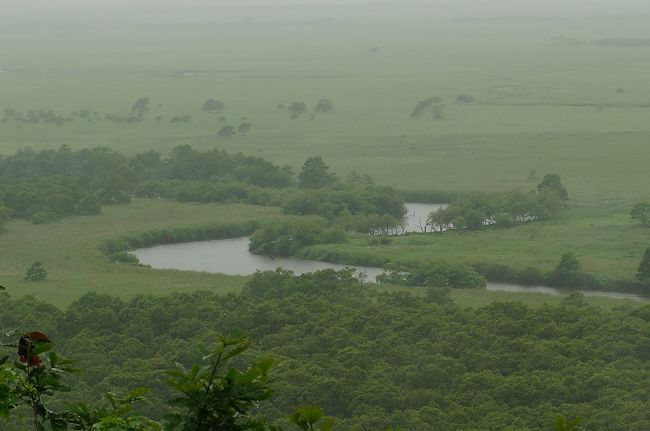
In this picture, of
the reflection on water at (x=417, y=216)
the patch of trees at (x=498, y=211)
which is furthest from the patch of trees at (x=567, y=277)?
the reflection on water at (x=417, y=216)

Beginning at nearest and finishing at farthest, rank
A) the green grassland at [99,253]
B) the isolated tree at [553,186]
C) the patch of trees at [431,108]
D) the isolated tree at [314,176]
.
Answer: the green grassland at [99,253] < the isolated tree at [553,186] < the isolated tree at [314,176] < the patch of trees at [431,108]

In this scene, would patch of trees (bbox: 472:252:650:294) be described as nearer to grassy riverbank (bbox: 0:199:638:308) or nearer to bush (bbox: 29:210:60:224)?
grassy riverbank (bbox: 0:199:638:308)

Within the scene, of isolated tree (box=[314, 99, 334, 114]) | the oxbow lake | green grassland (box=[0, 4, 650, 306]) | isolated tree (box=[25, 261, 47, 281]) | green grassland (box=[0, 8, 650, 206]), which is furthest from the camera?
isolated tree (box=[314, 99, 334, 114])

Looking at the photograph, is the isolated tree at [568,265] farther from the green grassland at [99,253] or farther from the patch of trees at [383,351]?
the green grassland at [99,253]

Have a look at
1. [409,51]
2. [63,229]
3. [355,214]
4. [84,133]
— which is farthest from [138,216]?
[409,51]

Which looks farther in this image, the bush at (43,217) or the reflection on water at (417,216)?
the bush at (43,217)

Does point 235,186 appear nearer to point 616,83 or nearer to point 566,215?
point 566,215

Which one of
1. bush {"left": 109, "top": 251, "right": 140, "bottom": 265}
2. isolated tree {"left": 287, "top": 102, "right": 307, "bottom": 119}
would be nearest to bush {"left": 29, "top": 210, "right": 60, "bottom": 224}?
bush {"left": 109, "top": 251, "right": 140, "bottom": 265}
